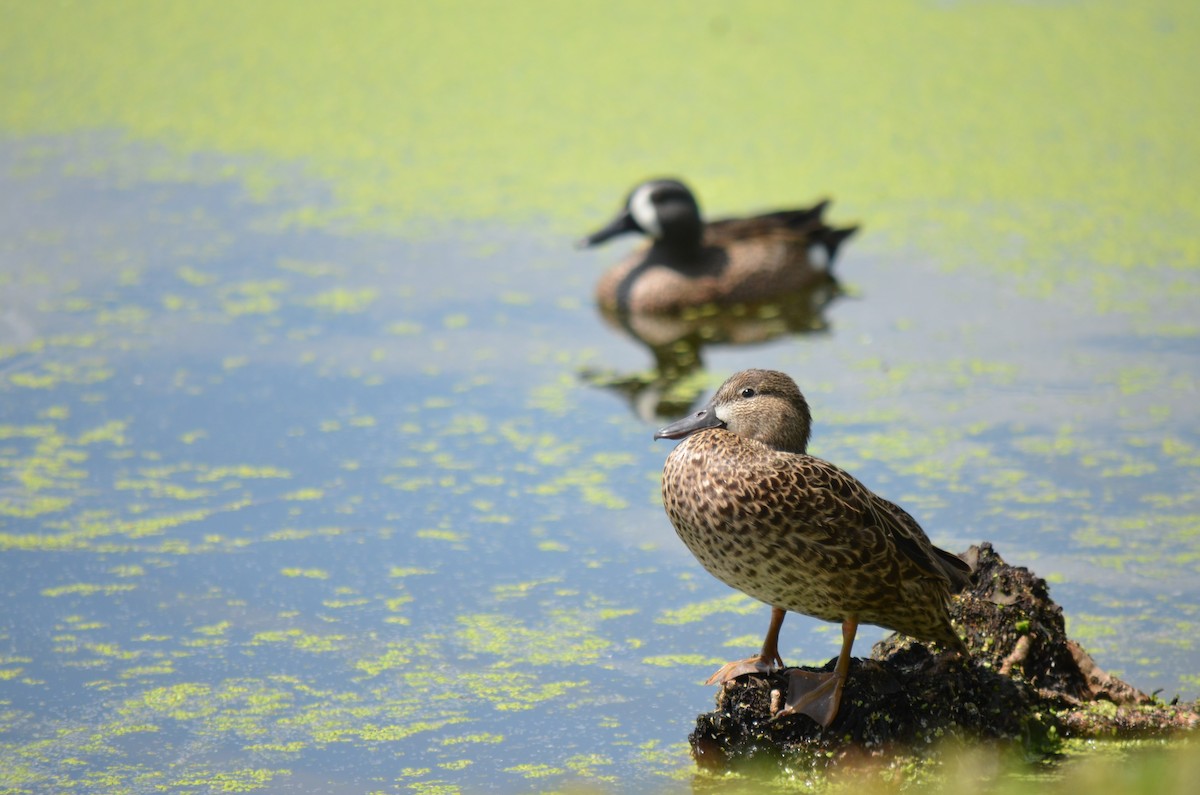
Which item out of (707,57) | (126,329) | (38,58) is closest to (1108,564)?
(126,329)

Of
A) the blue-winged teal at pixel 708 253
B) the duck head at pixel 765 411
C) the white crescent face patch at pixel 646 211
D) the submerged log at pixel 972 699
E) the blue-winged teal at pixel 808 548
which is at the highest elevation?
the white crescent face patch at pixel 646 211

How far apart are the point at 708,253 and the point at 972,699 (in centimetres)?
449

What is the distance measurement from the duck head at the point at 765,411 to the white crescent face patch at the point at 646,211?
152 inches

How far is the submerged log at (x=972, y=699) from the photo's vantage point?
3350mm

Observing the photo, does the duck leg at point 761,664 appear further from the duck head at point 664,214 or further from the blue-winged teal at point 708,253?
the duck head at point 664,214

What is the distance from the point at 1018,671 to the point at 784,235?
14.3 ft

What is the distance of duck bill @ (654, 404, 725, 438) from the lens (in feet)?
12.6

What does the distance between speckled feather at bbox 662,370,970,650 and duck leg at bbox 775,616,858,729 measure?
128mm

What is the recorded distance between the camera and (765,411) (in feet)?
12.2

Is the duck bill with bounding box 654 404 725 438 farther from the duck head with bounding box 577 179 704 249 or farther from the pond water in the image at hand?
the duck head with bounding box 577 179 704 249

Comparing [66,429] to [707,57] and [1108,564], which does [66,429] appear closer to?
[1108,564]

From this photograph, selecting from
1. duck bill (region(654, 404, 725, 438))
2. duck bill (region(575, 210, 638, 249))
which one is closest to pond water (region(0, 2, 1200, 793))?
duck bill (region(575, 210, 638, 249))

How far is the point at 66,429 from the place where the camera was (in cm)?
558

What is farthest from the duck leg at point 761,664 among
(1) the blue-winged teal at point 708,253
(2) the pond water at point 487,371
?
(1) the blue-winged teal at point 708,253
